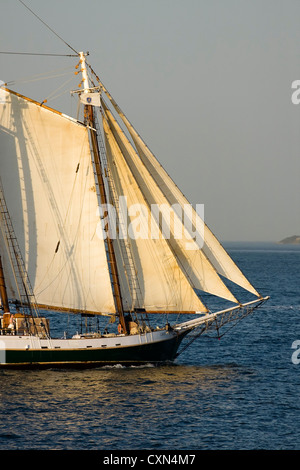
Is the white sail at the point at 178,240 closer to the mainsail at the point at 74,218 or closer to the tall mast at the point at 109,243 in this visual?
Result: the mainsail at the point at 74,218

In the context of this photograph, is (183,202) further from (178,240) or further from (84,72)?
(84,72)

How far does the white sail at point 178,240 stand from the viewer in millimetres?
46875

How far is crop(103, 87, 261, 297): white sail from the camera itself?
46.7m

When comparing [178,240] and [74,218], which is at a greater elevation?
[74,218]

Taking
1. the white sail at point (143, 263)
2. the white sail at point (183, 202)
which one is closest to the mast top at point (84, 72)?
the white sail at point (143, 263)

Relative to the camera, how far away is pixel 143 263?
48.8 m

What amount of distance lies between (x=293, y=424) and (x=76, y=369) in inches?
575

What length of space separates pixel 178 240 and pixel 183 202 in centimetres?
223

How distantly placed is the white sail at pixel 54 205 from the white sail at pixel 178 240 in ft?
9.41

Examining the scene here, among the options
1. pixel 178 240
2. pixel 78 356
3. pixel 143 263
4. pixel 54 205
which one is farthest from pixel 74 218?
pixel 78 356

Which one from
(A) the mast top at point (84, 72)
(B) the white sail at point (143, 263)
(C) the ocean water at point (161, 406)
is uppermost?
(A) the mast top at point (84, 72)

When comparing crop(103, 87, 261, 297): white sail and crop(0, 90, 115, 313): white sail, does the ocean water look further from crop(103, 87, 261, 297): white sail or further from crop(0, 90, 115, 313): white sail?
crop(103, 87, 261, 297): white sail

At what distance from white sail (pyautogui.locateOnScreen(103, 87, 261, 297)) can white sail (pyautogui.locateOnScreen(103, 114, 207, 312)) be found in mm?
1428
